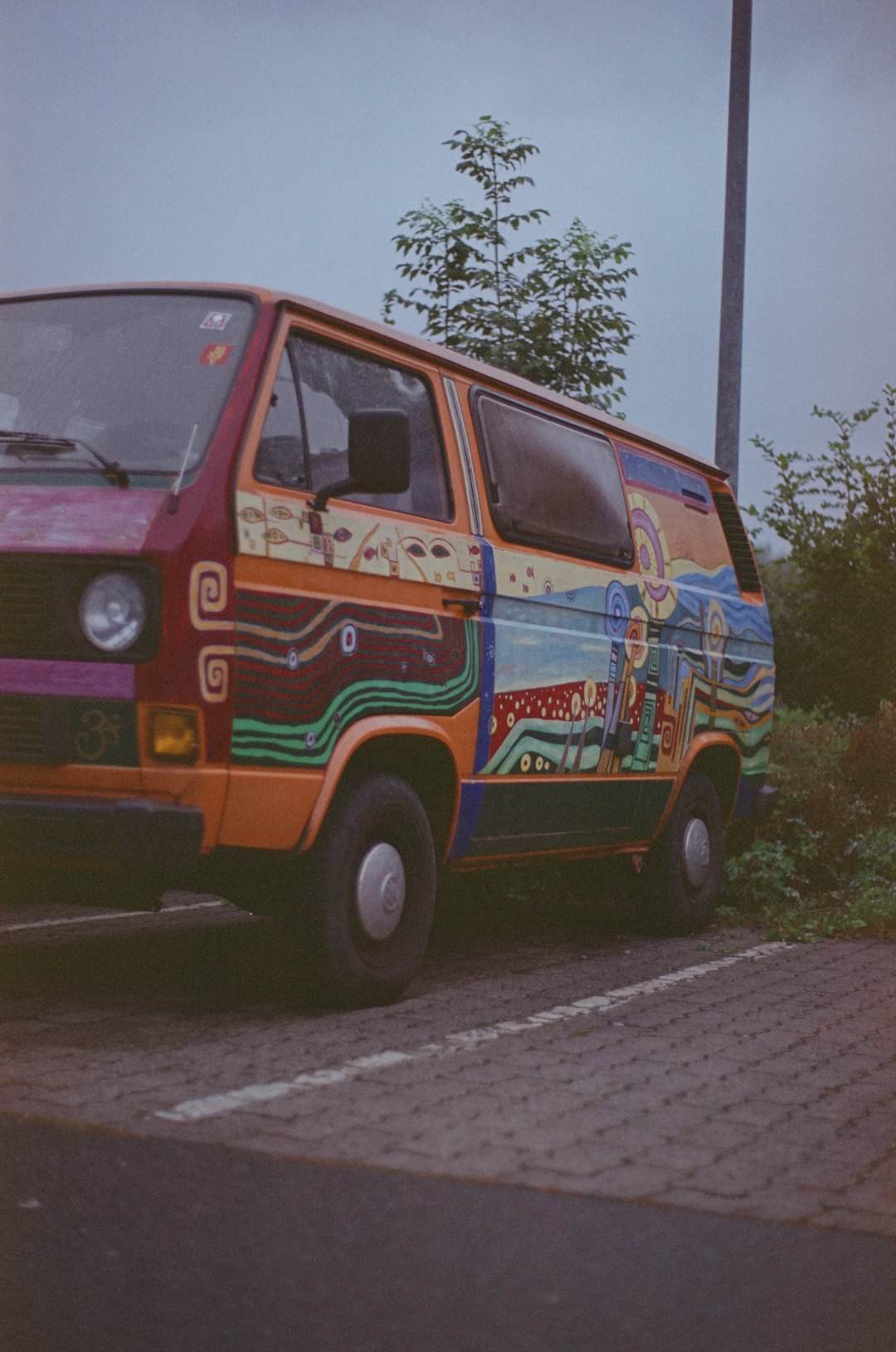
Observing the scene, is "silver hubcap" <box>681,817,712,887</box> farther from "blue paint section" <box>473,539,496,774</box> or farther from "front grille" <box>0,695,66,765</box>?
"front grille" <box>0,695,66,765</box>

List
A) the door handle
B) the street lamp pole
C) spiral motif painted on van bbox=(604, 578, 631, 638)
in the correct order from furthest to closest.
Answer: the street lamp pole
spiral motif painted on van bbox=(604, 578, 631, 638)
the door handle

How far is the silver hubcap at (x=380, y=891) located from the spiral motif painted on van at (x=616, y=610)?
6.68ft

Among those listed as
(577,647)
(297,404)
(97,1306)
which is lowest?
(97,1306)

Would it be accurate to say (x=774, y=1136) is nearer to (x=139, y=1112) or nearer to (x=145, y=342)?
(x=139, y=1112)

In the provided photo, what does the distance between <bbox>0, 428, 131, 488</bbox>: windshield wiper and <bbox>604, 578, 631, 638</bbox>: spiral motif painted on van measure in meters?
2.88

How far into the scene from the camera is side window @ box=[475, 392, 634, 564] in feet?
22.3

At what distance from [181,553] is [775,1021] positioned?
2.91m

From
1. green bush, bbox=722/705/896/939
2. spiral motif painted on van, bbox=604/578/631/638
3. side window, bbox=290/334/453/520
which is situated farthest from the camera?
green bush, bbox=722/705/896/939

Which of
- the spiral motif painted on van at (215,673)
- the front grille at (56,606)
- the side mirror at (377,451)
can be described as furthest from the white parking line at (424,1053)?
the side mirror at (377,451)

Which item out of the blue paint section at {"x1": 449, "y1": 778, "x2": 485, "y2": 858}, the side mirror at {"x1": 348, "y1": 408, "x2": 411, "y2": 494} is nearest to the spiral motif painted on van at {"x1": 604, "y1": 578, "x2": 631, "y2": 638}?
the blue paint section at {"x1": 449, "y1": 778, "x2": 485, "y2": 858}

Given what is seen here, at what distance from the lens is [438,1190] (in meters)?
3.73

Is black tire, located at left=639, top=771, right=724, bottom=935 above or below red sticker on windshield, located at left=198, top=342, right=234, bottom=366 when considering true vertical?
below

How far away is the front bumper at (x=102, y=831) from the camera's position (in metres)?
4.94

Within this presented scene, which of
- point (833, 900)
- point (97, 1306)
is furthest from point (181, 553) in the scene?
point (833, 900)
